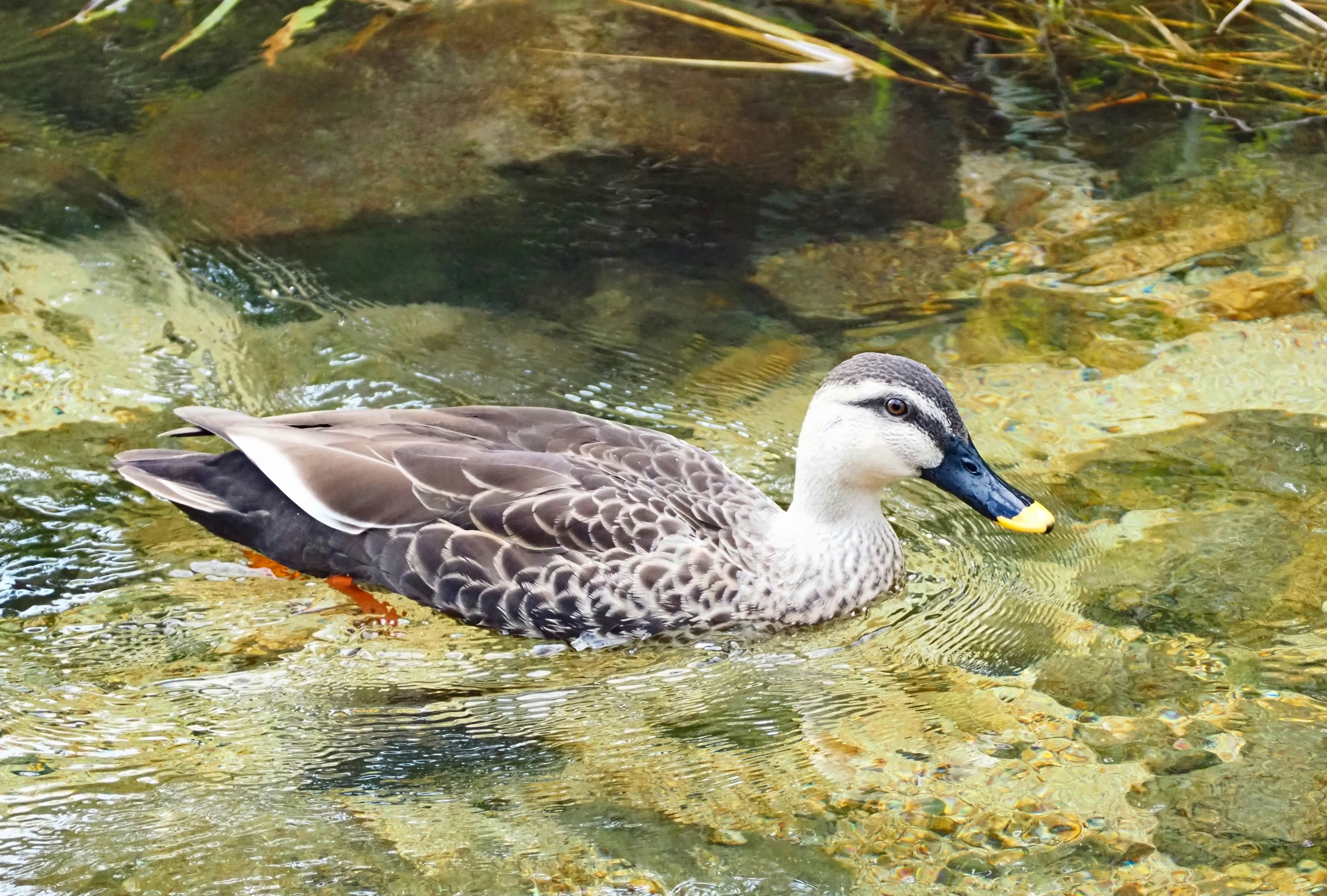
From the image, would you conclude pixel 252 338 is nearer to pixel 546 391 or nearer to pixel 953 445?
pixel 546 391

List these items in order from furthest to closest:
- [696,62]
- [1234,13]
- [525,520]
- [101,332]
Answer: [696,62] < [1234,13] < [101,332] < [525,520]

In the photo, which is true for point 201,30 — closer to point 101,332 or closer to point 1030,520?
point 101,332

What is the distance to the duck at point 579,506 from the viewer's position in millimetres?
4961

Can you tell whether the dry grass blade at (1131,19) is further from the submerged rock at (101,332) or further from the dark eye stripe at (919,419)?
the submerged rock at (101,332)

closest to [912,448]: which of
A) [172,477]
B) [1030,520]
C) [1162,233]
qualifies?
[1030,520]

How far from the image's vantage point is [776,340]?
6.63 meters

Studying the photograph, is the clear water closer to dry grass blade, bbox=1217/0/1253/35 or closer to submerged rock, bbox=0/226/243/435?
submerged rock, bbox=0/226/243/435

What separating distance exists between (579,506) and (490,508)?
0.33 meters

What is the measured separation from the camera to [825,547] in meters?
5.17

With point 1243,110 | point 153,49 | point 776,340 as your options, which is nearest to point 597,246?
point 776,340

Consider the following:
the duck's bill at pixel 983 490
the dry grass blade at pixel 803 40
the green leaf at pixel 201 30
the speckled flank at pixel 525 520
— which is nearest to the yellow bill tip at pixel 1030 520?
the duck's bill at pixel 983 490

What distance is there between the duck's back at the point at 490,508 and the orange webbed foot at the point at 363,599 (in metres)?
0.05

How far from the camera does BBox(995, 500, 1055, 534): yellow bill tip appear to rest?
4.87 m

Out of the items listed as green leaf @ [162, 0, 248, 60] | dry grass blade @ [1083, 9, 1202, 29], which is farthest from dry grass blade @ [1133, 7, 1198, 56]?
green leaf @ [162, 0, 248, 60]
